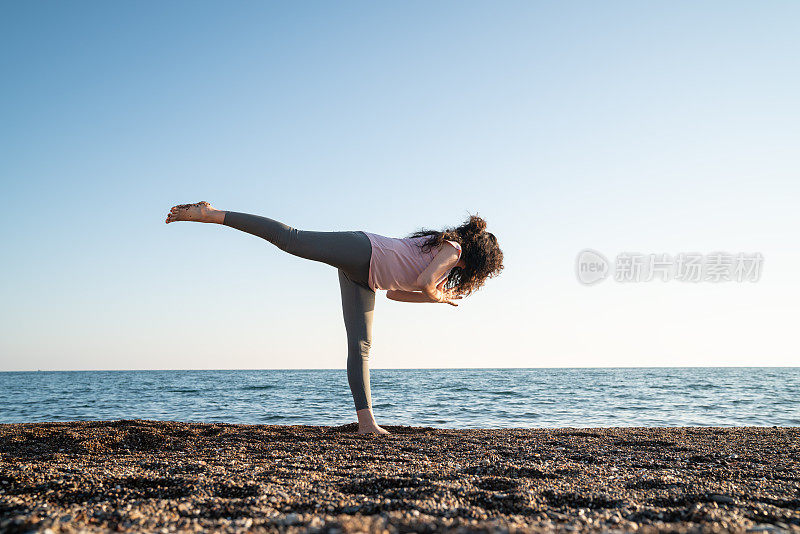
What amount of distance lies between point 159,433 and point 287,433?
134 cm

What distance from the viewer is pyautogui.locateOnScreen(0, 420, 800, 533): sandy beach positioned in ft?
7.11

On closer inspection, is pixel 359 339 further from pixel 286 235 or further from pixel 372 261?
pixel 286 235

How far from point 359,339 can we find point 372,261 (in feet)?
3.02

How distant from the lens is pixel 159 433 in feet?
17.8

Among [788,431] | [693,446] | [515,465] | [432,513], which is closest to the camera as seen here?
[432,513]

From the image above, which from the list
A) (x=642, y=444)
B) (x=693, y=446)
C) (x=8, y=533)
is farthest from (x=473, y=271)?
(x=8, y=533)

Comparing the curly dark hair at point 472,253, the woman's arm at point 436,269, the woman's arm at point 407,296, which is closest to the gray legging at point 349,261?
the woman's arm at point 407,296

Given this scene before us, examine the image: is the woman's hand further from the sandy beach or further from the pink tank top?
the sandy beach

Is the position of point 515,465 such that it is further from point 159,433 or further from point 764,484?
point 159,433

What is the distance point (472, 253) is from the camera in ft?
17.3

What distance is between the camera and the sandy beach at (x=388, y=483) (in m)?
2.17

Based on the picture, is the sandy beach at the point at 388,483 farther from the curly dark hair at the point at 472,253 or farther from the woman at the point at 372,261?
the curly dark hair at the point at 472,253

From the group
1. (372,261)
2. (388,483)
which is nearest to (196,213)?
(372,261)

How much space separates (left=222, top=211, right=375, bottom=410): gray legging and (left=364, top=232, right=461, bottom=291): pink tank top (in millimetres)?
83
